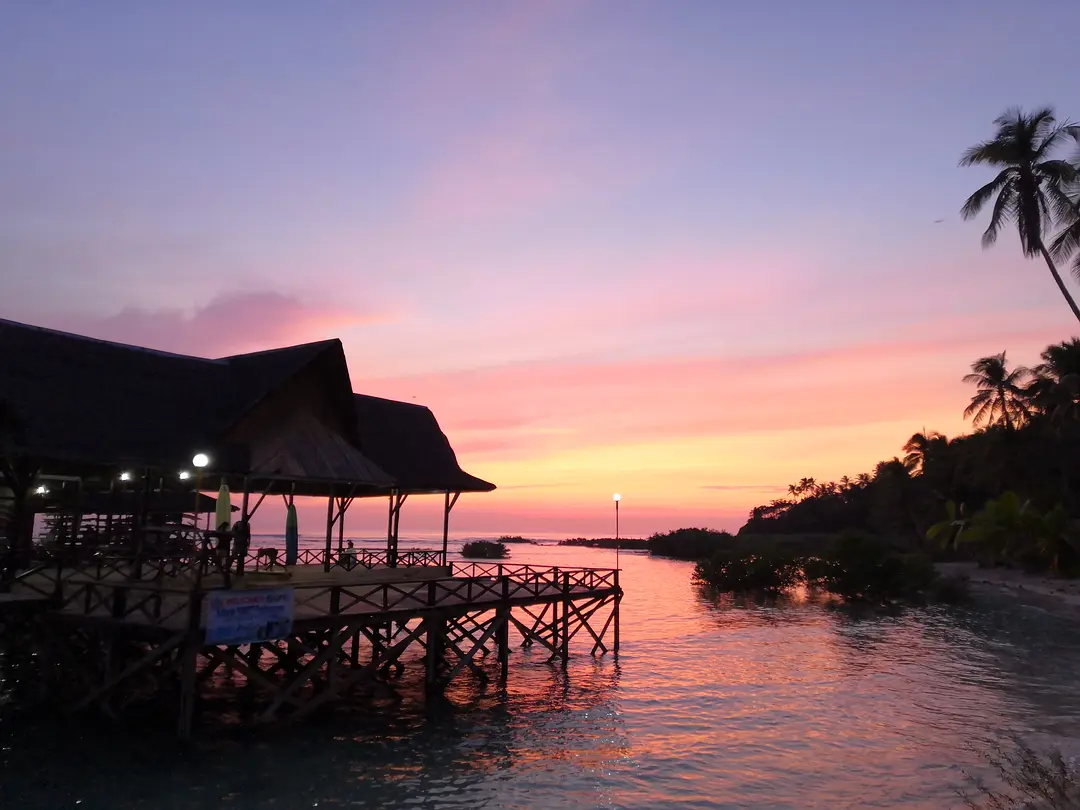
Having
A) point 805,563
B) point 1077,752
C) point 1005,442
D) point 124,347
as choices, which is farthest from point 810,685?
point 1005,442

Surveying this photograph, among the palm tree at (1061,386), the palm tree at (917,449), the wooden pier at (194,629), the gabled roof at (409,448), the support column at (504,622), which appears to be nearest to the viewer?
the wooden pier at (194,629)

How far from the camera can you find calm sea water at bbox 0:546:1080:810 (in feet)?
45.8

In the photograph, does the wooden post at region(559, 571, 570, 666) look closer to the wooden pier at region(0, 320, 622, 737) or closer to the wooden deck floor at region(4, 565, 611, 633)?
the wooden pier at region(0, 320, 622, 737)

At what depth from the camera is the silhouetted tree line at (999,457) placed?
49.9 metres

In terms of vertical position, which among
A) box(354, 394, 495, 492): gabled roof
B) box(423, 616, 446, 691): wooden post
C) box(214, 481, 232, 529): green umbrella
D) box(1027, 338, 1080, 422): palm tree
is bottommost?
box(423, 616, 446, 691): wooden post

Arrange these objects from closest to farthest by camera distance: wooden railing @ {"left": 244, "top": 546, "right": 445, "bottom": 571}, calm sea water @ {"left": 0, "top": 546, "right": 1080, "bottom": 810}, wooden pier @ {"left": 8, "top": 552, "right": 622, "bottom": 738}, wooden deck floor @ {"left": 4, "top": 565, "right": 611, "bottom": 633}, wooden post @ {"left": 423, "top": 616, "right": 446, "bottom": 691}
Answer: calm sea water @ {"left": 0, "top": 546, "right": 1080, "bottom": 810} → wooden pier @ {"left": 8, "top": 552, "right": 622, "bottom": 738} → wooden deck floor @ {"left": 4, "top": 565, "right": 611, "bottom": 633} → wooden post @ {"left": 423, "top": 616, "right": 446, "bottom": 691} → wooden railing @ {"left": 244, "top": 546, "right": 445, "bottom": 571}

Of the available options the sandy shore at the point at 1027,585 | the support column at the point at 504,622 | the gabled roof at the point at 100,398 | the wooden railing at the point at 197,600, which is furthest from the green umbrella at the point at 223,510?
the sandy shore at the point at 1027,585

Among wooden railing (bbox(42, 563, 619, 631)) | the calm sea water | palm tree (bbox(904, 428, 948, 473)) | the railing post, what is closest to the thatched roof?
wooden railing (bbox(42, 563, 619, 631))

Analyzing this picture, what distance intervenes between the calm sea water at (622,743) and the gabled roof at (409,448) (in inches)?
295

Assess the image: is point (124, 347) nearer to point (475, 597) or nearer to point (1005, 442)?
point (475, 597)

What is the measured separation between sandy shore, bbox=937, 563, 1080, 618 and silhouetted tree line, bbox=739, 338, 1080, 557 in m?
5.04

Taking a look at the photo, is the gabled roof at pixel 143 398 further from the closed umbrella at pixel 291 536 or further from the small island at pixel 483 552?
the small island at pixel 483 552

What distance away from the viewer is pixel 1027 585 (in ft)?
182

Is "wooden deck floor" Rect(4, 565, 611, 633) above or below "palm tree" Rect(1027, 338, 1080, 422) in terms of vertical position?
below
